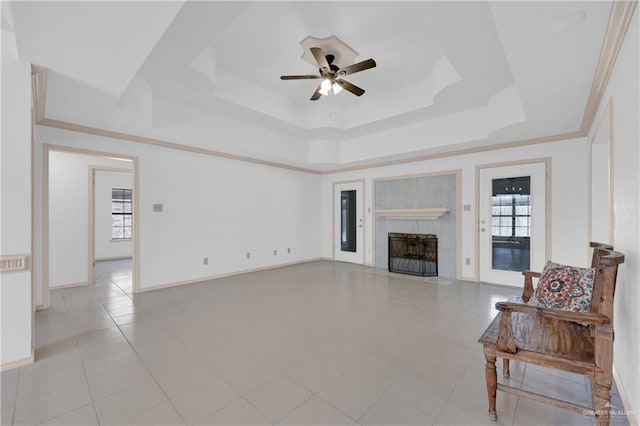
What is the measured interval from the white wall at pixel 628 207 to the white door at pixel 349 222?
4914mm

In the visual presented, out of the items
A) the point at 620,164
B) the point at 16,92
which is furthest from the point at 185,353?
the point at 620,164

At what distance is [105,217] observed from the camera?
316 inches

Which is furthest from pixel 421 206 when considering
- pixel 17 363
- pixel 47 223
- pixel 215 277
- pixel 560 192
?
pixel 47 223

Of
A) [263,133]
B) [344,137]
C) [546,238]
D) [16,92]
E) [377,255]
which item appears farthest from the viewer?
[377,255]

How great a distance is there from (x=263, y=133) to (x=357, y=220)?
3.14 meters

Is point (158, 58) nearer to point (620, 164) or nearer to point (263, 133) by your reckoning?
point (263, 133)

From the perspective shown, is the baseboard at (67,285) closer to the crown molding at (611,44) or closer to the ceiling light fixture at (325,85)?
the ceiling light fixture at (325,85)

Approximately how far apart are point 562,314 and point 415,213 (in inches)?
169

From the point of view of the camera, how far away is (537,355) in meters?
1.61

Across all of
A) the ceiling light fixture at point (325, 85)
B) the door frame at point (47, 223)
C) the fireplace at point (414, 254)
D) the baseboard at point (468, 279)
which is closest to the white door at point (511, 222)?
the baseboard at point (468, 279)

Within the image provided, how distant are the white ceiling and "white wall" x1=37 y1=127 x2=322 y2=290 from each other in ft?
1.53

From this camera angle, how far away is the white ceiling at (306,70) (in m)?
1.94

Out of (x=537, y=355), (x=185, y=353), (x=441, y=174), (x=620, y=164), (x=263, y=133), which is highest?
(x=263, y=133)

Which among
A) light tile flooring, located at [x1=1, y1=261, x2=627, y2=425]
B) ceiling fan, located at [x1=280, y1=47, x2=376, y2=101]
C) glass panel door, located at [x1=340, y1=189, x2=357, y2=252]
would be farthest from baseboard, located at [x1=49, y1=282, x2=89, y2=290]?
→ glass panel door, located at [x1=340, y1=189, x2=357, y2=252]
